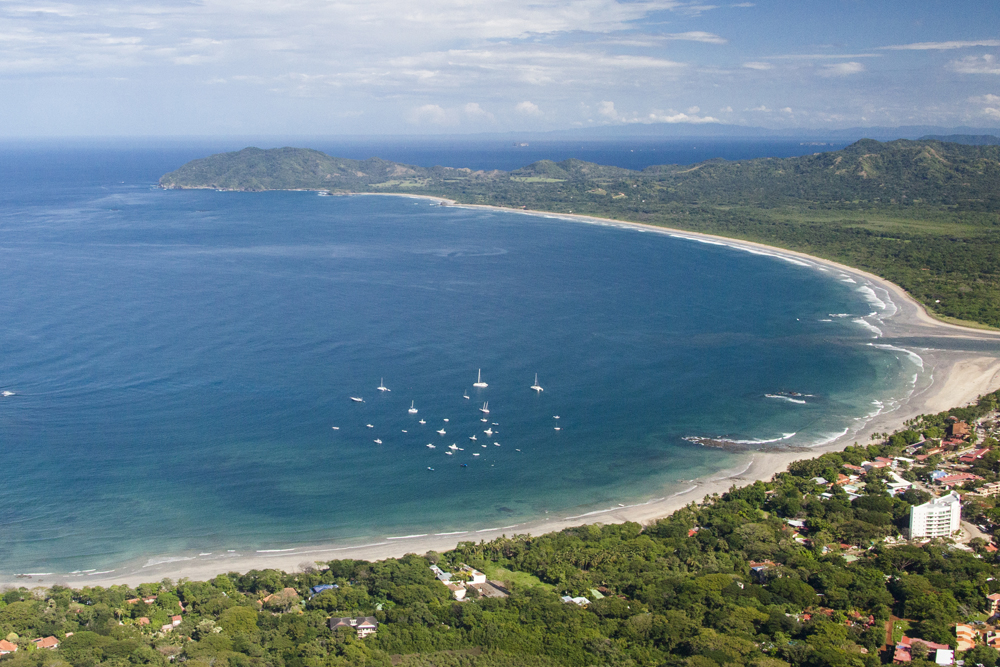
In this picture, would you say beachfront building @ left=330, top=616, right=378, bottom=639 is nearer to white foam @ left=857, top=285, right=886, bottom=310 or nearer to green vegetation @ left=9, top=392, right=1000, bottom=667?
green vegetation @ left=9, top=392, right=1000, bottom=667

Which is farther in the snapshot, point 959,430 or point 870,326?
point 870,326

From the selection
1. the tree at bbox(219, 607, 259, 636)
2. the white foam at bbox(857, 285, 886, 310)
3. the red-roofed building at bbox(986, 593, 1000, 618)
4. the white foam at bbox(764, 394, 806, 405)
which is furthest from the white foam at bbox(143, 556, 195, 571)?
the white foam at bbox(857, 285, 886, 310)

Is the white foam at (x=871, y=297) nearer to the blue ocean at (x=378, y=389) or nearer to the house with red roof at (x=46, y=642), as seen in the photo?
the blue ocean at (x=378, y=389)

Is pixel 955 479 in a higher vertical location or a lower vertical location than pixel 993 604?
higher

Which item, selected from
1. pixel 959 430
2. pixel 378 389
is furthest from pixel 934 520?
pixel 378 389

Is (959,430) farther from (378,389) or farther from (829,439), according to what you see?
(378,389)

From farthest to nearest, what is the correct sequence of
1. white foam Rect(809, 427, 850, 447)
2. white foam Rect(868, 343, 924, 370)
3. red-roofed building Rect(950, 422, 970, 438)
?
1. white foam Rect(868, 343, 924, 370)
2. white foam Rect(809, 427, 850, 447)
3. red-roofed building Rect(950, 422, 970, 438)
